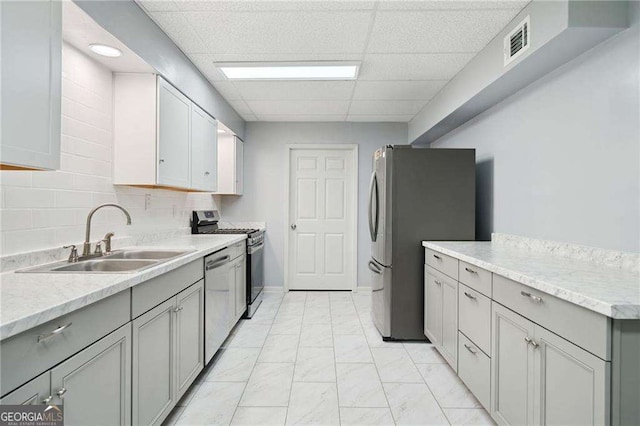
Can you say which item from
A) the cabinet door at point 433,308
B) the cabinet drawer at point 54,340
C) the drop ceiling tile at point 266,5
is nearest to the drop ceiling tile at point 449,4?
the drop ceiling tile at point 266,5

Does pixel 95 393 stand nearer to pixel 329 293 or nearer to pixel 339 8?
pixel 339 8

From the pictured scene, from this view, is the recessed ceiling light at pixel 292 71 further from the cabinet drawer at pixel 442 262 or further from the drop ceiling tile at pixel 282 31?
the cabinet drawer at pixel 442 262

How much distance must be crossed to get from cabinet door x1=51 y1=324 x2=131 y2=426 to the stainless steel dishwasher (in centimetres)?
95

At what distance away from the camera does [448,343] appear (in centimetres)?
236

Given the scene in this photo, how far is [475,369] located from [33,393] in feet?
6.86

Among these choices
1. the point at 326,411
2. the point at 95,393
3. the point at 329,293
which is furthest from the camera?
the point at 329,293

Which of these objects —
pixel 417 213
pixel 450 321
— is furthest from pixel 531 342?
pixel 417 213

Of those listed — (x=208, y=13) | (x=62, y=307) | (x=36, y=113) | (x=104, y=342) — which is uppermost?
(x=208, y=13)

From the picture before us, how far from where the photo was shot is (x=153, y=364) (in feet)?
5.22

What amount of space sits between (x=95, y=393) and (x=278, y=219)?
3.52 meters

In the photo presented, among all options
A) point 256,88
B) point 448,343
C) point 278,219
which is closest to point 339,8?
point 256,88

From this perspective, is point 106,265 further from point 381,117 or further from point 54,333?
point 381,117

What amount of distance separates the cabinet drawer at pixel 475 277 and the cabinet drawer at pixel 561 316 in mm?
137

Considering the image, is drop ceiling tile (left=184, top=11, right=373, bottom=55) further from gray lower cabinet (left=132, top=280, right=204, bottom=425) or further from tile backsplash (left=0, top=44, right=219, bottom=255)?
gray lower cabinet (left=132, top=280, right=204, bottom=425)
